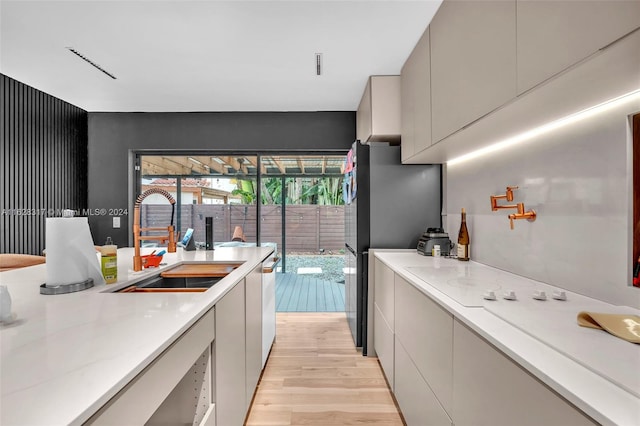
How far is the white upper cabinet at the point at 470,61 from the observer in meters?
1.11

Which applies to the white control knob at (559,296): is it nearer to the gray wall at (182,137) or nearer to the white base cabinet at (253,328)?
the white base cabinet at (253,328)

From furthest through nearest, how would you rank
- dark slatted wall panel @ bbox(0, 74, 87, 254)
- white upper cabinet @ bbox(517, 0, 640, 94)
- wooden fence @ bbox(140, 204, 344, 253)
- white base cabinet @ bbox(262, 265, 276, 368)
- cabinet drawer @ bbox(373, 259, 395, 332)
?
wooden fence @ bbox(140, 204, 344, 253) < dark slatted wall panel @ bbox(0, 74, 87, 254) < white base cabinet @ bbox(262, 265, 276, 368) < cabinet drawer @ bbox(373, 259, 395, 332) < white upper cabinet @ bbox(517, 0, 640, 94)

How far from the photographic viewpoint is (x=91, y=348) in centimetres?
64

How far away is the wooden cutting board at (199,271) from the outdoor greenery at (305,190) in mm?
2707

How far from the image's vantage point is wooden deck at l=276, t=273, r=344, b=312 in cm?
383

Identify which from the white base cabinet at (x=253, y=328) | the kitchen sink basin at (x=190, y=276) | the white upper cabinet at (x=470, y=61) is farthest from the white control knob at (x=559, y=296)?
the kitchen sink basin at (x=190, y=276)

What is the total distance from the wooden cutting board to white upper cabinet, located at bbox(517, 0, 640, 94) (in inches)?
67.9

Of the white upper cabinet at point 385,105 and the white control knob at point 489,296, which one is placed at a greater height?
the white upper cabinet at point 385,105

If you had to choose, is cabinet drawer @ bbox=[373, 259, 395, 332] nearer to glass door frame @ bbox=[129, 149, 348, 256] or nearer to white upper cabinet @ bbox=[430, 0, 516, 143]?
white upper cabinet @ bbox=[430, 0, 516, 143]

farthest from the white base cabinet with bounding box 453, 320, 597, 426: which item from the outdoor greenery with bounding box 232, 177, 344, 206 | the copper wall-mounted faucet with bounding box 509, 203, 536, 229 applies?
the outdoor greenery with bounding box 232, 177, 344, 206

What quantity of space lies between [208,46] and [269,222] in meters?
2.95

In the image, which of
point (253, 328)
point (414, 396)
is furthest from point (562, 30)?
point (253, 328)

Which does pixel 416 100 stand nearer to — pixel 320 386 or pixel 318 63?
pixel 318 63

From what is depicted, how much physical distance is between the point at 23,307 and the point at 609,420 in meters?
1.48
